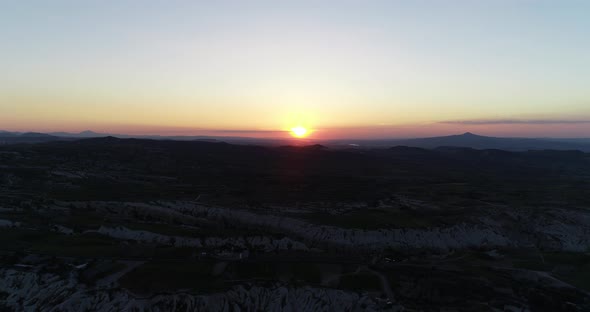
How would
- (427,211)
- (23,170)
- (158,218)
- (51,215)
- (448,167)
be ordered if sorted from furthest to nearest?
(448,167) < (23,170) < (427,211) < (158,218) < (51,215)

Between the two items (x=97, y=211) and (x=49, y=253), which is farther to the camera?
(x=97, y=211)

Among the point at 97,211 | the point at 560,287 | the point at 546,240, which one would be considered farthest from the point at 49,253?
the point at 546,240

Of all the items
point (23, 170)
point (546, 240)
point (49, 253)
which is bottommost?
point (546, 240)

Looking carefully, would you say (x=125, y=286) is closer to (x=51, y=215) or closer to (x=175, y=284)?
(x=175, y=284)

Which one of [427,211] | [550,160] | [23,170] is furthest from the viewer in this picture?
[550,160]

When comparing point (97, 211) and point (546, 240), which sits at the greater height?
point (97, 211)

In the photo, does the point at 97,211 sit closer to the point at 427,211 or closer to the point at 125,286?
the point at 125,286

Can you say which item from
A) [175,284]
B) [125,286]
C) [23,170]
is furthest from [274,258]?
[23,170]
